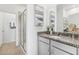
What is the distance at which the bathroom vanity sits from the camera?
1375mm

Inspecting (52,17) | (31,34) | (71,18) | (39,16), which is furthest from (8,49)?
(71,18)

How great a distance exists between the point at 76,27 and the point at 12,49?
1.26m

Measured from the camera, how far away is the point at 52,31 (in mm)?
2387

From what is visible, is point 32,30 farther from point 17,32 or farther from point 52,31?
point 52,31

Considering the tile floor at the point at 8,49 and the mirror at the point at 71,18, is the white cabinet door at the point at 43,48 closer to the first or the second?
the tile floor at the point at 8,49

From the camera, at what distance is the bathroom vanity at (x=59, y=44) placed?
138cm

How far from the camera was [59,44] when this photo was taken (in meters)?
1.64

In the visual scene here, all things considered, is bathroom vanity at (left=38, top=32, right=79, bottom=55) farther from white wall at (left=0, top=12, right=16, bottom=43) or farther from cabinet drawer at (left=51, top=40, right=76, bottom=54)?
white wall at (left=0, top=12, right=16, bottom=43)

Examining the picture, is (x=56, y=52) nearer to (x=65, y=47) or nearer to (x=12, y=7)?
(x=65, y=47)

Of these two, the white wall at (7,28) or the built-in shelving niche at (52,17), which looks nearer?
the white wall at (7,28)

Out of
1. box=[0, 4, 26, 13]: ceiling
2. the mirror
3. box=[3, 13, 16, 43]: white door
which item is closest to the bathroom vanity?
the mirror

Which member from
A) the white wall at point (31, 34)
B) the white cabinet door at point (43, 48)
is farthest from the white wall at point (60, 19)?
the white cabinet door at point (43, 48)
